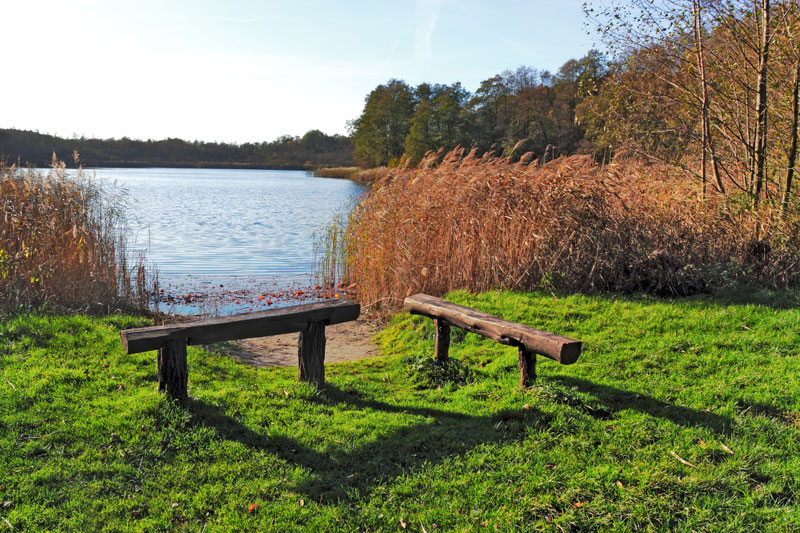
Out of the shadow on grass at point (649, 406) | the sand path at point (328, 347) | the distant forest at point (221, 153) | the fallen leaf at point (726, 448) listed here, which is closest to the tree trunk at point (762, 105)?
the shadow on grass at point (649, 406)

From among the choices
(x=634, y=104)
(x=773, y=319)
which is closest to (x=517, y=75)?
(x=634, y=104)

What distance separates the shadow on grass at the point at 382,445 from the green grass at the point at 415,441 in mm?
15

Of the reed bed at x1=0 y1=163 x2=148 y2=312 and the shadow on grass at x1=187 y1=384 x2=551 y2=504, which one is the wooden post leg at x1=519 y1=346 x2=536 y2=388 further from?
the reed bed at x1=0 y1=163 x2=148 y2=312

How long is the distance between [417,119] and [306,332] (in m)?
47.0

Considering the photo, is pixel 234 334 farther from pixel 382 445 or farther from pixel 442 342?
pixel 442 342

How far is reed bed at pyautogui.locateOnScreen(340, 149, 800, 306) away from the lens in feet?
24.4

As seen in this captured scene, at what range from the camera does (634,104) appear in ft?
29.8

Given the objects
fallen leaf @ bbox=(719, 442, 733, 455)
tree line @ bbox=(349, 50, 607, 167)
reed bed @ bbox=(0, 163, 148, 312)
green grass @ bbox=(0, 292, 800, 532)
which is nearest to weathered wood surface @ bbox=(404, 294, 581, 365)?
green grass @ bbox=(0, 292, 800, 532)

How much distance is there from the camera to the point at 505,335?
4.65 metres

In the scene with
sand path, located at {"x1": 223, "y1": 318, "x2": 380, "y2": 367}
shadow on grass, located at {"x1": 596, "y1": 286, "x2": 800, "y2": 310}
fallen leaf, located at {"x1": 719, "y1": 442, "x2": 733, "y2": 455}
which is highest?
shadow on grass, located at {"x1": 596, "y1": 286, "x2": 800, "y2": 310}

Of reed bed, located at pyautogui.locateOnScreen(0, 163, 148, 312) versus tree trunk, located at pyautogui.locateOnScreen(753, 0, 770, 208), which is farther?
tree trunk, located at pyautogui.locateOnScreen(753, 0, 770, 208)

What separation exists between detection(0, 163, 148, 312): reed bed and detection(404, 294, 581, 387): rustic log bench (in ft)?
14.2

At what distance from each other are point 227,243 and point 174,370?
1388 centimetres

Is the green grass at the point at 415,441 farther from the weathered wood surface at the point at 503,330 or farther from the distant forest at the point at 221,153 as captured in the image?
the distant forest at the point at 221,153
